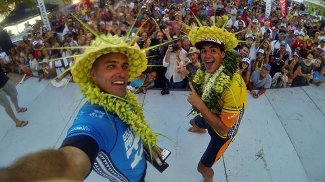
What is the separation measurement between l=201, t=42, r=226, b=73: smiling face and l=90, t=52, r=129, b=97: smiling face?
42.3 inches

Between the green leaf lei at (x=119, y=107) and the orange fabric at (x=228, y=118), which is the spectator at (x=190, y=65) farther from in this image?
the green leaf lei at (x=119, y=107)

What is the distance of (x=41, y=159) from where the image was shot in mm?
1064

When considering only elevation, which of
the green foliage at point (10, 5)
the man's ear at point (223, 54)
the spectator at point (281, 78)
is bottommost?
the spectator at point (281, 78)

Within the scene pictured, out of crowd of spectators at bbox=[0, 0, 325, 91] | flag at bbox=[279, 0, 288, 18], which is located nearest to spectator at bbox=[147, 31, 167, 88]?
crowd of spectators at bbox=[0, 0, 325, 91]

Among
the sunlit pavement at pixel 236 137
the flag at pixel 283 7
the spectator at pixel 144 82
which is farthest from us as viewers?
the flag at pixel 283 7

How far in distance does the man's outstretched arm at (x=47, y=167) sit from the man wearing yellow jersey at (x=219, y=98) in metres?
1.53

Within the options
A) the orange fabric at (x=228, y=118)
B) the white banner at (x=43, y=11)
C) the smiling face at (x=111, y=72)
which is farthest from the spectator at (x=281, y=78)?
the white banner at (x=43, y=11)

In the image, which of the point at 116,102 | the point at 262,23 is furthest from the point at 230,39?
the point at 262,23

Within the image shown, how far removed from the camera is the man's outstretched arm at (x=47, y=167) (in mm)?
970

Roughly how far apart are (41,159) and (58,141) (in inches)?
128

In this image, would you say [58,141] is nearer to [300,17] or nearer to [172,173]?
[172,173]

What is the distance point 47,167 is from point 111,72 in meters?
0.95

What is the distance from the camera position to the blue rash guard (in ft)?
5.29

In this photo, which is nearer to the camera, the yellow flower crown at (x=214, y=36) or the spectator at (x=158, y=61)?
the yellow flower crown at (x=214, y=36)
